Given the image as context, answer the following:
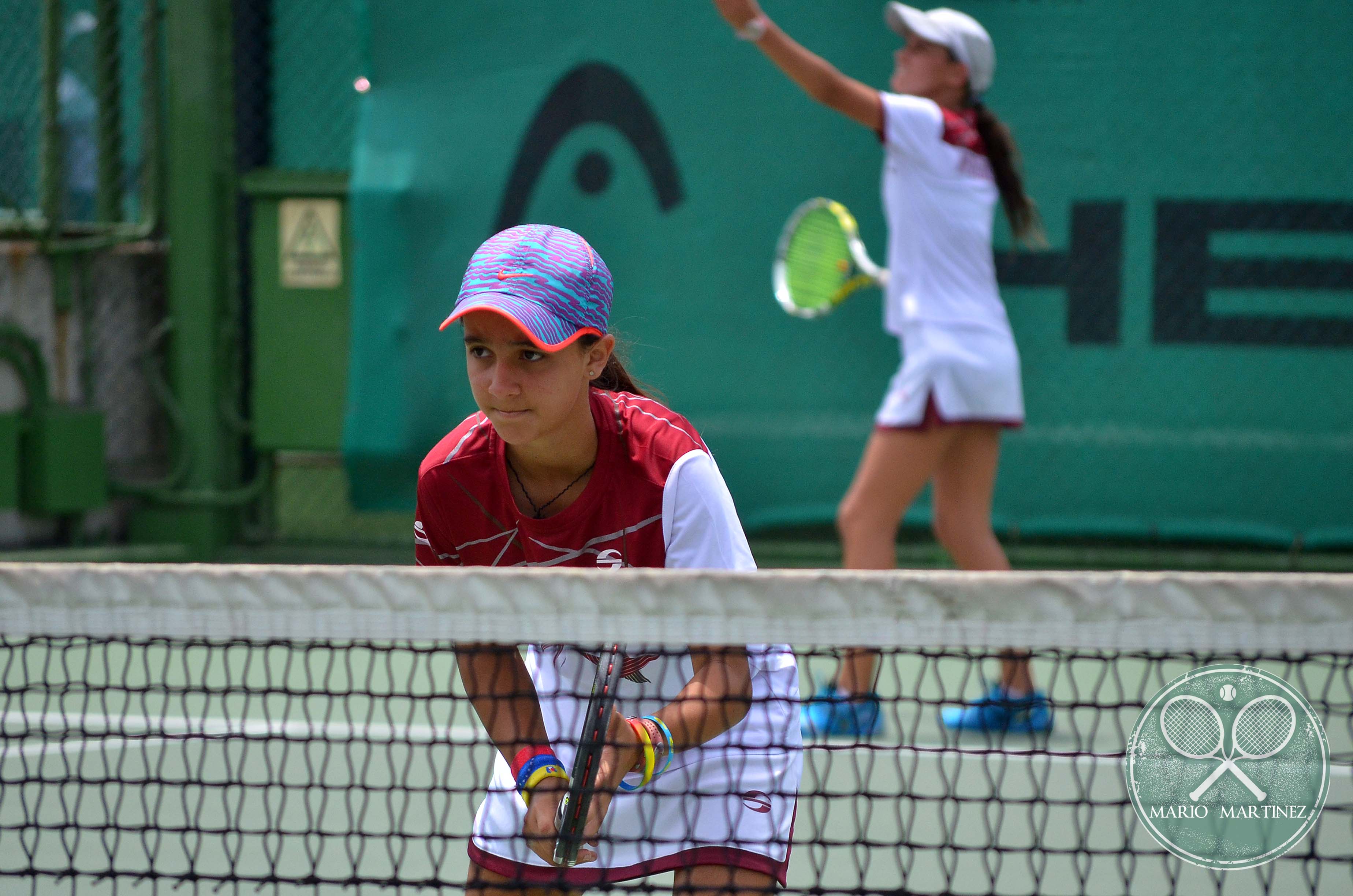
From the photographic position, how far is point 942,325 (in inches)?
136

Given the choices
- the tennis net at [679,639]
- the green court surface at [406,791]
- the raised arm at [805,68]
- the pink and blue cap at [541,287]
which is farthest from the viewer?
the raised arm at [805,68]

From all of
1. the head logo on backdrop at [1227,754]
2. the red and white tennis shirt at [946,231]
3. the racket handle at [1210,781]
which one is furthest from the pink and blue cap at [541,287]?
the red and white tennis shirt at [946,231]

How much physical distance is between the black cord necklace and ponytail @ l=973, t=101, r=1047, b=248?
6.92ft

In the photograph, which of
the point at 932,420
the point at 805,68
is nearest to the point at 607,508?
the point at 805,68

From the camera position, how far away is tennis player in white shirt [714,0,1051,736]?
335 cm

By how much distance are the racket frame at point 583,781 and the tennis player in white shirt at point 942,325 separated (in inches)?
68.3

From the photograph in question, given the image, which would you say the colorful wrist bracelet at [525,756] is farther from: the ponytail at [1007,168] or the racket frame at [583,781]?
the ponytail at [1007,168]

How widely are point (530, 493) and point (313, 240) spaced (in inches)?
159

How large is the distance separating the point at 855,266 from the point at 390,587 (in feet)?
11.9

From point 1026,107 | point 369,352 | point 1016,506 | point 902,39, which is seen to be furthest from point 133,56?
point 1016,506

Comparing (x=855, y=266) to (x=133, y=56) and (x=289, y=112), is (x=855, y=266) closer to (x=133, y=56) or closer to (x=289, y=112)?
(x=289, y=112)

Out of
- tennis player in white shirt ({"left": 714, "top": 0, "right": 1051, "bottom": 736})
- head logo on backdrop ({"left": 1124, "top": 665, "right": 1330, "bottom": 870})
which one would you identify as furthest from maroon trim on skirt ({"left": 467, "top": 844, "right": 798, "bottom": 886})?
tennis player in white shirt ({"left": 714, "top": 0, "right": 1051, "bottom": 736})

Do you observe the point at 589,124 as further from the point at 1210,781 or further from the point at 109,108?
the point at 1210,781

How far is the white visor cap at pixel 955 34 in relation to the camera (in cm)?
340
